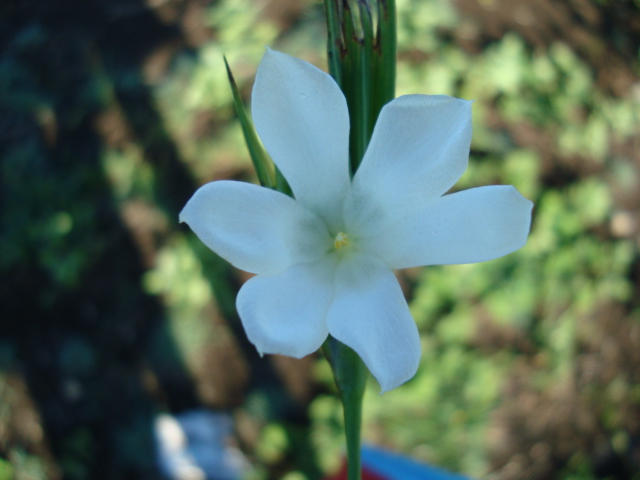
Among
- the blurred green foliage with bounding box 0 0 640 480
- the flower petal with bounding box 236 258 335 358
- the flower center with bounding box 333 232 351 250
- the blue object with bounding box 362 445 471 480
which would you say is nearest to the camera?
the flower petal with bounding box 236 258 335 358

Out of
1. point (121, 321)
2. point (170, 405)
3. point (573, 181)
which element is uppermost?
point (573, 181)

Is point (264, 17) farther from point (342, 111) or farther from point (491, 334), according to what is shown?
point (342, 111)

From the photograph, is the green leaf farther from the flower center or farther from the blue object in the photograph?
the blue object

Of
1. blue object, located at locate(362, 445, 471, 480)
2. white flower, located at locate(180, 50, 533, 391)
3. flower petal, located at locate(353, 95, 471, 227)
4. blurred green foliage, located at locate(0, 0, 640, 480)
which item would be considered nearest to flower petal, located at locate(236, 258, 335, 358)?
white flower, located at locate(180, 50, 533, 391)

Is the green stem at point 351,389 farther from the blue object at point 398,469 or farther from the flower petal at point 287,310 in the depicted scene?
the blue object at point 398,469

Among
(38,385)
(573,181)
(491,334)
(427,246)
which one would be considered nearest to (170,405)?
(38,385)

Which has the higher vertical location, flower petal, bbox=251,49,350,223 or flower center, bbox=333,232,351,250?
flower petal, bbox=251,49,350,223

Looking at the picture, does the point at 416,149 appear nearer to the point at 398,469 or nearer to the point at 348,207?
the point at 348,207
